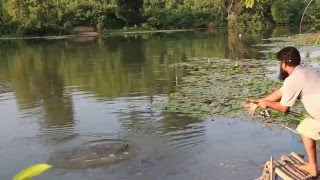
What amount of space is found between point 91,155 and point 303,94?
4624 millimetres

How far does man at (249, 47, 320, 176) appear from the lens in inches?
156

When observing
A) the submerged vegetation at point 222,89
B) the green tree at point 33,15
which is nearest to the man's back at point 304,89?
the submerged vegetation at point 222,89

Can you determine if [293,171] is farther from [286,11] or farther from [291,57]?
[286,11]

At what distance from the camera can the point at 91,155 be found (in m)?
7.85

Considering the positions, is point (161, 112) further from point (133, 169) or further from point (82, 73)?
point (82, 73)

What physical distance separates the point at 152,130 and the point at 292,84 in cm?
548

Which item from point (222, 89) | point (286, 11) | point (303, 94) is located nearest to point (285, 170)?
point (303, 94)

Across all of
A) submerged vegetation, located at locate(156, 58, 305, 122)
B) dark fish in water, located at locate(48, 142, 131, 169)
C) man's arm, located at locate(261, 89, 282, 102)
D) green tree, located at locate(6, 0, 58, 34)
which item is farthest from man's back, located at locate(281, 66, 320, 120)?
green tree, located at locate(6, 0, 58, 34)

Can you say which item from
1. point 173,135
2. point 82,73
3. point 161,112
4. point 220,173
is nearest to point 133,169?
point 220,173

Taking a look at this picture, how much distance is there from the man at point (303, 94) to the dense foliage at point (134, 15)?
40896mm

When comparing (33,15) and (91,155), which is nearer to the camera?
(91,155)

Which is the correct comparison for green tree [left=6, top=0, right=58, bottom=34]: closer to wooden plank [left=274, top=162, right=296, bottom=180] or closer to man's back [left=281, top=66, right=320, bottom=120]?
wooden plank [left=274, top=162, right=296, bottom=180]

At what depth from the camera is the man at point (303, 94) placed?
156 inches

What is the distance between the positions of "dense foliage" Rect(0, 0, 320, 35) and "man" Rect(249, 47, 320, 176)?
40896 mm
